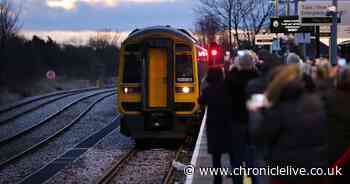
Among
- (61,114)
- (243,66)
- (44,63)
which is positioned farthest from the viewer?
(44,63)

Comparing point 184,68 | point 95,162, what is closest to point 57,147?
point 95,162

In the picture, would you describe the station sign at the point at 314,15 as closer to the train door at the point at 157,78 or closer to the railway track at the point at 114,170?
the train door at the point at 157,78

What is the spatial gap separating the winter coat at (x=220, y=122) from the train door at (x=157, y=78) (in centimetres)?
1011

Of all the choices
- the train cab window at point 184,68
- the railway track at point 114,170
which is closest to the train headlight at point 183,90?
the train cab window at point 184,68

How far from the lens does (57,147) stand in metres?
22.1

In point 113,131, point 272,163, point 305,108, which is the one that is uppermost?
point 305,108

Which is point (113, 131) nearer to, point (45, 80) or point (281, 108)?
point (281, 108)

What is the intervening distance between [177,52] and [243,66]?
431 inches

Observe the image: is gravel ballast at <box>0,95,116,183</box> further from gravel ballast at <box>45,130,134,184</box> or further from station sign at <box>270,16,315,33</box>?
station sign at <box>270,16,315,33</box>

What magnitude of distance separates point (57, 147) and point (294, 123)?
57.4 feet

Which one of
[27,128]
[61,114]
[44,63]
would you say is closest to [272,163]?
[27,128]

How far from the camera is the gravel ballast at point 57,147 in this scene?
1733 centimetres

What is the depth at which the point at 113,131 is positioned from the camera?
26.5m

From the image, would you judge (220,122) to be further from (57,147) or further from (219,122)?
(57,147)
